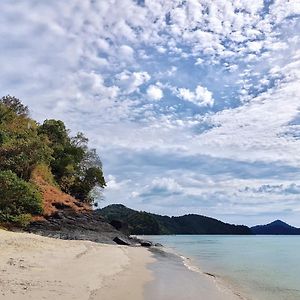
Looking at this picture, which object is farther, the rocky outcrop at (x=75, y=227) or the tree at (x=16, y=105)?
the tree at (x=16, y=105)

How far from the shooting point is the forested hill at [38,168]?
38.4 m

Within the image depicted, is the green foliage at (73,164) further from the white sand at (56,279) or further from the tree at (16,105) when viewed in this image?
the white sand at (56,279)

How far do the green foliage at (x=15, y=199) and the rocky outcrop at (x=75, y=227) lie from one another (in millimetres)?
1415

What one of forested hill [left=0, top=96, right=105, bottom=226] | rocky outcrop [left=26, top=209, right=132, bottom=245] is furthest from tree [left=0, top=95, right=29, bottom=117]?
rocky outcrop [left=26, top=209, right=132, bottom=245]

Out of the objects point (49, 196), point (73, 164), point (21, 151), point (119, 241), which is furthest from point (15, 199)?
point (73, 164)

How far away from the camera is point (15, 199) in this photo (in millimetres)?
38594

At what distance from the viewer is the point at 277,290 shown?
20938mm

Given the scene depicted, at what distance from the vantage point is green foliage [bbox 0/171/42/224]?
3700 centimetres

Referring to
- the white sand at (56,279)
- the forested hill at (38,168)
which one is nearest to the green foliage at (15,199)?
the forested hill at (38,168)

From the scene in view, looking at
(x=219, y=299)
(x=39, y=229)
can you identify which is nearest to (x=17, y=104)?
(x=39, y=229)

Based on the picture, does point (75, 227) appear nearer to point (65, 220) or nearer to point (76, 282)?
point (65, 220)

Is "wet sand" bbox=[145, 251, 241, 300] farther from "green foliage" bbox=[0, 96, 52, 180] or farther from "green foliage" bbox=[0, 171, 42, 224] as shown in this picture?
"green foliage" bbox=[0, 96, 52, 180]

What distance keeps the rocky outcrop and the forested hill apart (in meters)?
1.05

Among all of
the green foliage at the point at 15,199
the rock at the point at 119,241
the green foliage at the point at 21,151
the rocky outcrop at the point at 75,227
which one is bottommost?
the rock at the point at 119,241
